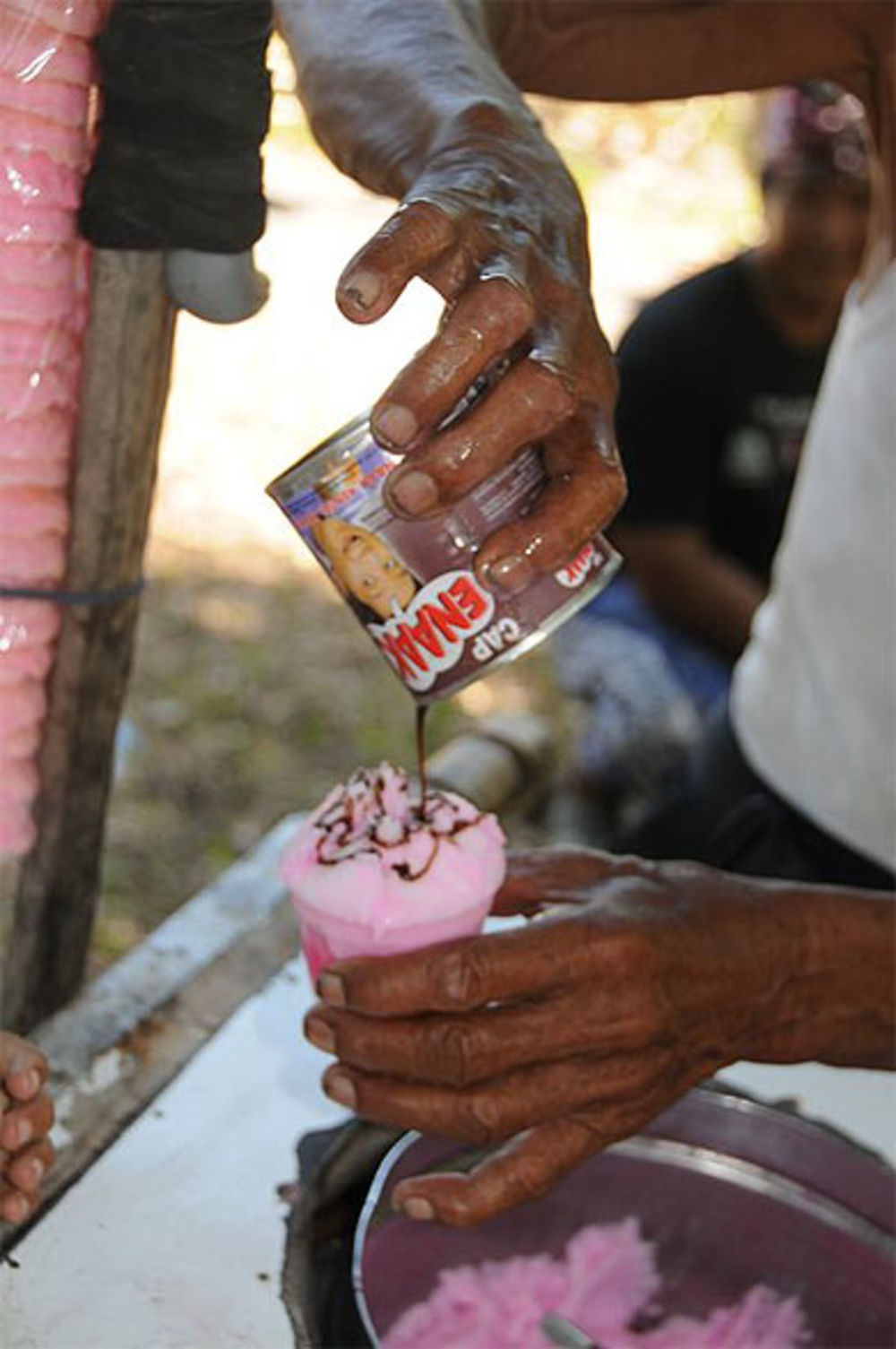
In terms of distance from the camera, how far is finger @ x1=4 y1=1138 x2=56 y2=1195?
1.13 metres

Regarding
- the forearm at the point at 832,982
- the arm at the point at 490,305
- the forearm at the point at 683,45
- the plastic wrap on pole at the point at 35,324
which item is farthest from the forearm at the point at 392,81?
the forearm at the point at 832,982

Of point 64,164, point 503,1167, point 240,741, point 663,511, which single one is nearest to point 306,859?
point 503,1167

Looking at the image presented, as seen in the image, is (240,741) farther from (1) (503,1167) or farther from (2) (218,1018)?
(1) (503,1167)

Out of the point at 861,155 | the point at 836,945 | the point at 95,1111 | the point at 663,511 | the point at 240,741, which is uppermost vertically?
the point at 836,945

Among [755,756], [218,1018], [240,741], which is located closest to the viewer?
[218,1018]

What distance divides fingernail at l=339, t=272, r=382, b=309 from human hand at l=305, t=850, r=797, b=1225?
0.43 metres

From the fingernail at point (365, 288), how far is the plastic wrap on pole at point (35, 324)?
22cm

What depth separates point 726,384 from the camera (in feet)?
11.0

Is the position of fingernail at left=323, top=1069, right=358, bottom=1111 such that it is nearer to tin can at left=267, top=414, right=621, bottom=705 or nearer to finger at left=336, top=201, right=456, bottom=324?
tin can at left=267, top=414, right=621, bottom=705

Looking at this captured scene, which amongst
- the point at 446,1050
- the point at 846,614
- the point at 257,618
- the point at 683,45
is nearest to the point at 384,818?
the point at 446,1050

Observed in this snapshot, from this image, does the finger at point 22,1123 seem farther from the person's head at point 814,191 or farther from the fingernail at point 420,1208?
the person's head at point 814,191

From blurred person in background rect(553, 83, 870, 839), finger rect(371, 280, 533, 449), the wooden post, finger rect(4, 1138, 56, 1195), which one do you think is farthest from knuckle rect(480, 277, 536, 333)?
blurred person in background rect(553, 83, 870, 839)

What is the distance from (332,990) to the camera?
1119 millimetres

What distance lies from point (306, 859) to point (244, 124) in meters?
0.47
